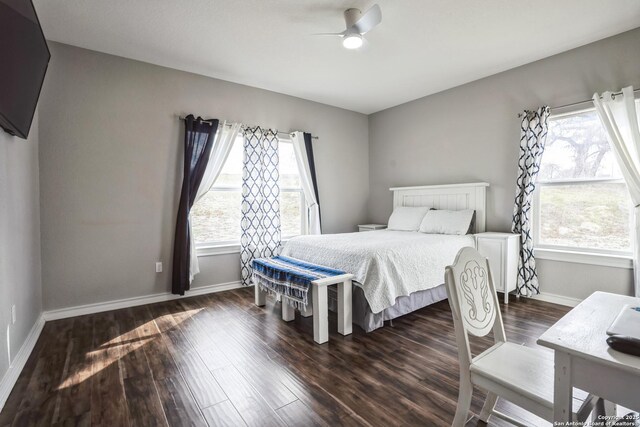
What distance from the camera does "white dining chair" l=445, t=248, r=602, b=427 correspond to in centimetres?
114

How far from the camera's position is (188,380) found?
1997 millimetres

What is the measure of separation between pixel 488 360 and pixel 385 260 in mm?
1424

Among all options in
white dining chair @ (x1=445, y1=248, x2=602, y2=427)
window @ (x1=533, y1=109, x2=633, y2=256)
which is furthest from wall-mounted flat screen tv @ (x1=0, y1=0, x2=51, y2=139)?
window @ (x1=533, y1=109, x2=633, y2=256)

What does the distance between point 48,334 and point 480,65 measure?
17.4 ft

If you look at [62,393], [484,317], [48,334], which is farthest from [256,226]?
[484,317]

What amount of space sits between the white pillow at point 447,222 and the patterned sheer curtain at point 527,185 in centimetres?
54

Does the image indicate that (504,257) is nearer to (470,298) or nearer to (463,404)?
(470,298)

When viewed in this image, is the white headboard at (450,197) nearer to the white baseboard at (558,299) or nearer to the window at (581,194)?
the window at (581,194)

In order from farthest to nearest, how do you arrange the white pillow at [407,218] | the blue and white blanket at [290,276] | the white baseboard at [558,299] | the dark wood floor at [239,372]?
1. the white pillow at [407,218]
2. the white baseboard at [558,299]
3. the blue and white blanket at [290,276]
4. the dark wood floor at [239,372]

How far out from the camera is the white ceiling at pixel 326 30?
2.51m

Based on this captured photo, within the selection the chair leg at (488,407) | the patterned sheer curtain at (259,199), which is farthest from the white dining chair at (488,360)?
the patterned sheer curtain at (259,199)

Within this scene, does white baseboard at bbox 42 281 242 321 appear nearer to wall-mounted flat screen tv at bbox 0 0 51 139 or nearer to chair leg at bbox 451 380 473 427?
wall-mounted flat screen tv at bbox 0 0 51 139

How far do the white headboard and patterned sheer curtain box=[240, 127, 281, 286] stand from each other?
2043 mm

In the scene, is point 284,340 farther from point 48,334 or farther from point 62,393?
point 48,334
